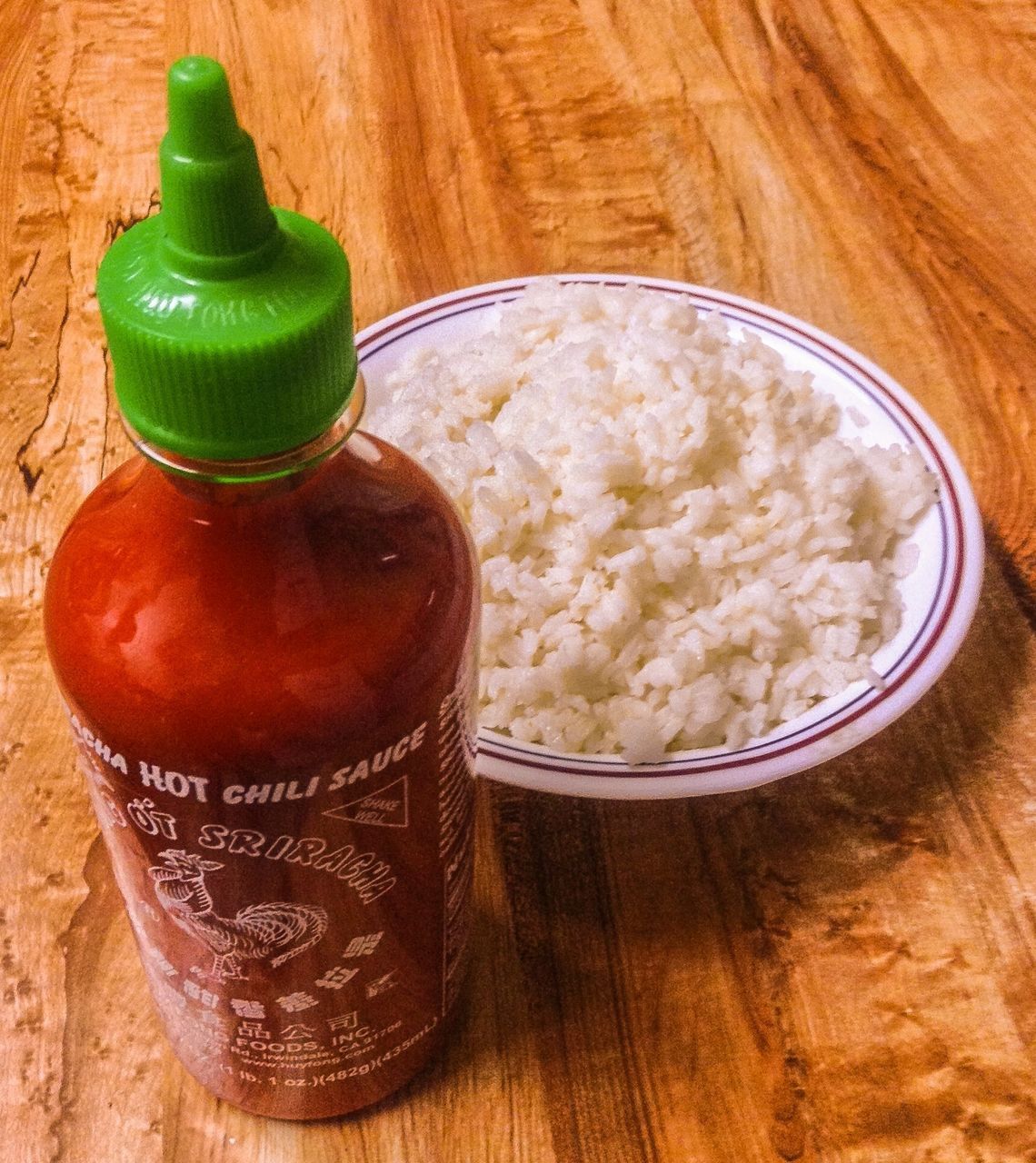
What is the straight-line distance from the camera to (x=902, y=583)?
0.90 meters

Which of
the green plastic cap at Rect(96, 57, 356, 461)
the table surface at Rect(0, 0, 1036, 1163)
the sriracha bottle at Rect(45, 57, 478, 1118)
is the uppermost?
the green plastic cap at Rect(96, 57, 356, 461)

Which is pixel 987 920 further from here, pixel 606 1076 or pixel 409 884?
pixel 409 884

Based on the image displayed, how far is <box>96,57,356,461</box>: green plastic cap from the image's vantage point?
399mm

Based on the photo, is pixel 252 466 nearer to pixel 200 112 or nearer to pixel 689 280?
pixel 200 112

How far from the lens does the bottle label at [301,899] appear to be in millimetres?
510

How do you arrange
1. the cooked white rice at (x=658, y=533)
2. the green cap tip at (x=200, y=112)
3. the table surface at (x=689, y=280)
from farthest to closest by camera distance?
the cooked white rice at (x=658, y=533), the table surface at (x=689, y=280), the green cap tip at (x=200, y=112)

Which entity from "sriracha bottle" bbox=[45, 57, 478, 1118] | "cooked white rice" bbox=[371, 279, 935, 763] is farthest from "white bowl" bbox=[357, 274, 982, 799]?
"sriracha bottle" bbox=[45, 57, 478, 1118]

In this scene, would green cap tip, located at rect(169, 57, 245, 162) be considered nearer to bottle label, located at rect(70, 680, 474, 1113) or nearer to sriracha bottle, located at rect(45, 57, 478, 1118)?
sriracha bottle, located at rect(45, 57, 478, 1118)

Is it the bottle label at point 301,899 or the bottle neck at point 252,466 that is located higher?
the bottle neck at point 252,466

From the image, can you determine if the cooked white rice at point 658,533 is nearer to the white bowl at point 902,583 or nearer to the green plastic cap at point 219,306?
the white bowl at point 902,583

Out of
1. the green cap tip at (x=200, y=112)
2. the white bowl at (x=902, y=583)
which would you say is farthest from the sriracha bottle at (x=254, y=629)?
the white bowl at (x=902, y=583)

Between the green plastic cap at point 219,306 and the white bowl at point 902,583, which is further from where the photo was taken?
the white bowl at point 902,583

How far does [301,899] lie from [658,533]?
1.29 feet

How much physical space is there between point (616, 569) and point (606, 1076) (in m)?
0.32
